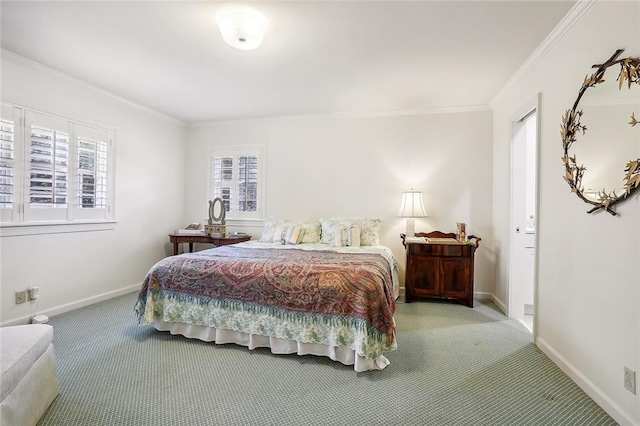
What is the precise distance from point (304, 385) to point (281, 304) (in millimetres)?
613

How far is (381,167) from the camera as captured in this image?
4230mm

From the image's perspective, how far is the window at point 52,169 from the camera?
2.75m

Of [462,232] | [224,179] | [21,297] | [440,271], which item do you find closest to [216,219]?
[224,179]

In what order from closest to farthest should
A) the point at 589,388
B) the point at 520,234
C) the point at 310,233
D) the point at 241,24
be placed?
the point at 589,388, the point at 241,24, the point at 520,234, the point at 310,233

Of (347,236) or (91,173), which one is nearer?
(91,173)

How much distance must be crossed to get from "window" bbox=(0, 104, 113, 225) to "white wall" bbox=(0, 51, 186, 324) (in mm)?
150

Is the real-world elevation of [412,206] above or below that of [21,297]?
above

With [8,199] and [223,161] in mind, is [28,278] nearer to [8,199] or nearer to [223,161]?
[8,199]

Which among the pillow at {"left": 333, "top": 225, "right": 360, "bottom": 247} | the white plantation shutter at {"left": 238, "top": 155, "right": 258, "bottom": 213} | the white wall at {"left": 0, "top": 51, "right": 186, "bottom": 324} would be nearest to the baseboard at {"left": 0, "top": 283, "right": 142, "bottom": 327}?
the white wall at {"left": 0, "top": 51, "right": 186, "bottom": 324}

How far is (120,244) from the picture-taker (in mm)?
3896

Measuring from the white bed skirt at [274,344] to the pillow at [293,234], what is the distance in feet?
5.10

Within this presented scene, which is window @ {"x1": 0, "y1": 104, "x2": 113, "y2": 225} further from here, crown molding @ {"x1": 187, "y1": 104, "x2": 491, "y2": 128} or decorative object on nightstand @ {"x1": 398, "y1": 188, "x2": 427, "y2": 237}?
decorative object on nightstand @ {"x1": 398, "y1": 188, "x2": 427, "y2": 237}

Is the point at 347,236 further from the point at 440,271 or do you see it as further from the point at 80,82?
the point at 80,82

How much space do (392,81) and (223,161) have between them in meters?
2.99
